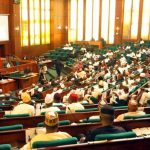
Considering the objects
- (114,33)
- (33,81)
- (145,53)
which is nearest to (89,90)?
(33,81)

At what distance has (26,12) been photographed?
1975 cm

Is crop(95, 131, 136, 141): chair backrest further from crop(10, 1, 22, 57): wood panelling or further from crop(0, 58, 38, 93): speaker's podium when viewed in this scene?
crop(10, 1, 22, 57): wood panelling

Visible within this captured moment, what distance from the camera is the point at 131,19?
73.0 ft

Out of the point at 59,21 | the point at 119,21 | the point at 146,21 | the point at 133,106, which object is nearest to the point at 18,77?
the point at 133,106

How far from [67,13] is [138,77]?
15324mm

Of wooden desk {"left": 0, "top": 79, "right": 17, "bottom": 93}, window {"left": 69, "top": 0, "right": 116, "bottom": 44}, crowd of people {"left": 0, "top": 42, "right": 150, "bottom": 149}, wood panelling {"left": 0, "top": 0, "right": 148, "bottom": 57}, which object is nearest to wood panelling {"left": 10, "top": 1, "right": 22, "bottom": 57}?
wood panelling {"left": 0, "top": 0, "right": 148, "bottom": 57}

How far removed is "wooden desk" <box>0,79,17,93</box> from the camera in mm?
11180

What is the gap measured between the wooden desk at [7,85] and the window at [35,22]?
7.83 m

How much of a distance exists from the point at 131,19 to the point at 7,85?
13.8 m

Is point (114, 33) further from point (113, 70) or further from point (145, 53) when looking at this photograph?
point (113, 70)

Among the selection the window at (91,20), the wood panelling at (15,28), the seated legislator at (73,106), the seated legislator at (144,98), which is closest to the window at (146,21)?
the window at (91,20)

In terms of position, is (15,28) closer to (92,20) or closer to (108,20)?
(92,20)

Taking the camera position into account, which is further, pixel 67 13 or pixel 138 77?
pixel 67 13

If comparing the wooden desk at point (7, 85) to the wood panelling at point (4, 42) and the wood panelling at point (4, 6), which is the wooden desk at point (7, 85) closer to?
the wood panelling at point (4, 42)
